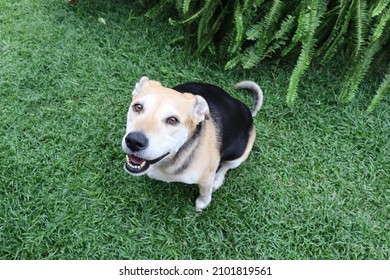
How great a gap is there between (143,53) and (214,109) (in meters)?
2.12

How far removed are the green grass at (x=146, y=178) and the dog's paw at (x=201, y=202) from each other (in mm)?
79

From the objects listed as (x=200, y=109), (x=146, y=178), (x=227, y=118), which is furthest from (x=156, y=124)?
(x=146, y=178)

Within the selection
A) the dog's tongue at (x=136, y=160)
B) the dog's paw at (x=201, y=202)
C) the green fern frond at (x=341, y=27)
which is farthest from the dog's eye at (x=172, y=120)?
the green fern frond at (x=341, y=27)

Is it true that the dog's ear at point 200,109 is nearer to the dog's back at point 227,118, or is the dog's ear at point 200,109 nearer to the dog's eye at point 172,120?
the dog's eye at point 172,120

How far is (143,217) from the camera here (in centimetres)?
405

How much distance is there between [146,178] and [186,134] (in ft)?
4.32

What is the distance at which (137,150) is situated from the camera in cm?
283

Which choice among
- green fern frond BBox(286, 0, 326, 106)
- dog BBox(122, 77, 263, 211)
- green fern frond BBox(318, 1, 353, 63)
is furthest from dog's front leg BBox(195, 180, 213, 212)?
green fern frond BBox(318, 1, 353, 63)

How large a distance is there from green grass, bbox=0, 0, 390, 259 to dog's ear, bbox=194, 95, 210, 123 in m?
1.26

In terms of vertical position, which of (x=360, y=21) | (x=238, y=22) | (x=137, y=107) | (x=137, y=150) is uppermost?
(x=360, y=21)

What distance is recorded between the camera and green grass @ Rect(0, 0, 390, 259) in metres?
3.95

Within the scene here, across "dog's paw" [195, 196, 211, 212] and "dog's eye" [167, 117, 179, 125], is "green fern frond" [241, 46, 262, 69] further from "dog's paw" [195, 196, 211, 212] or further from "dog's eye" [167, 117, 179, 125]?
Result: "dog's eye" [167, 117, 179, 125]

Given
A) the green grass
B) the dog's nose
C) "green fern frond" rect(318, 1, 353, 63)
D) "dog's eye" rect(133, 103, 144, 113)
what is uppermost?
"green fern frond" rect(318, 1, 353, 63)

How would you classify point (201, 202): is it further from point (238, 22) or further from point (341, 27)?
point (341, 27)
